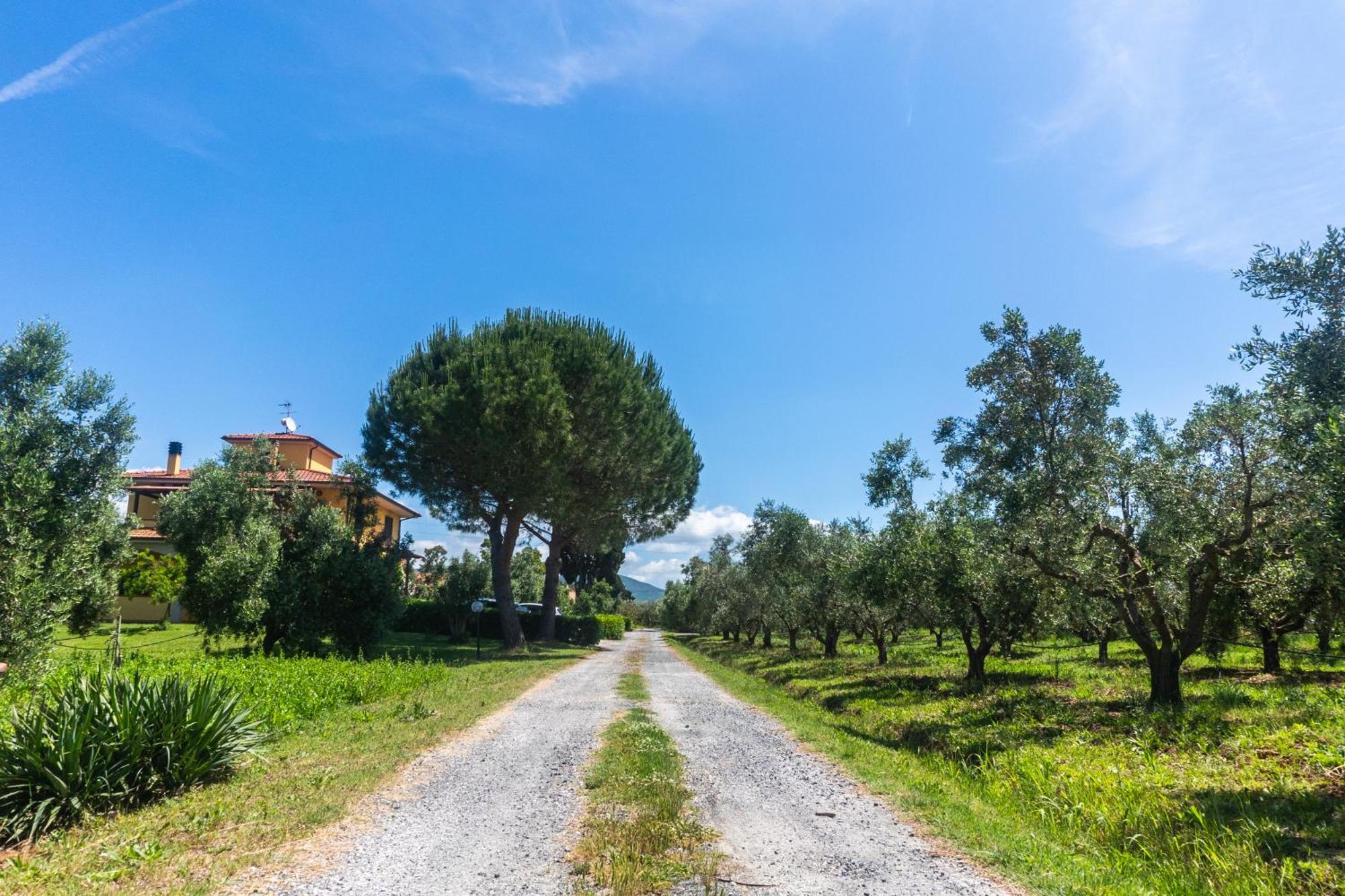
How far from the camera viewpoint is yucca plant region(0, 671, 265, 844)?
666 cm

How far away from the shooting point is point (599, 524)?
37.3m

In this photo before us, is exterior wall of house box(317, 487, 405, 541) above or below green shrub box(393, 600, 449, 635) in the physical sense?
above

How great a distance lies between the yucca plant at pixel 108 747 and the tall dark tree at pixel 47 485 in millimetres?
3159

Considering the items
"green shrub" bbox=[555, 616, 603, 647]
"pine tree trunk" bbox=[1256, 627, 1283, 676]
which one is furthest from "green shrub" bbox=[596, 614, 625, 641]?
"pine tree trunk" bbox=[1256, 627, 1283, 676]

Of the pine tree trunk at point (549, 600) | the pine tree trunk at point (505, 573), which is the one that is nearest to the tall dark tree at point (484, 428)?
the pine tree trunk at point (505, 573)

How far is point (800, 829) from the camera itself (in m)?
6.94

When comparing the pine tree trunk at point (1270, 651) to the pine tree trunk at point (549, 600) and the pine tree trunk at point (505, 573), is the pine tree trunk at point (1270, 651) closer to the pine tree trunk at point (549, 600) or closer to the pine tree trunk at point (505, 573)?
the pine tree trunk at point (505, 573)

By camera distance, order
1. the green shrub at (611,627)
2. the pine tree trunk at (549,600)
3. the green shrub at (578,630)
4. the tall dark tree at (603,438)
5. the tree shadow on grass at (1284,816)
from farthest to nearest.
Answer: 1. the green shrub at (611,627)
2. the green shrub at (578,630)
3. the pine tree trunk at (549,600)
4. the tall dark tree at (603,438)
5. the tree shadow on grass at (1284,816)

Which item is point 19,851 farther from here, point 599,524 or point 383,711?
point 599,524

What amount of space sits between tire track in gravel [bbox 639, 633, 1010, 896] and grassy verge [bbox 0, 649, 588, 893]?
13.5ft

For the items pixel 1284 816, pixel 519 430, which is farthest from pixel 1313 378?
pixel 519 430

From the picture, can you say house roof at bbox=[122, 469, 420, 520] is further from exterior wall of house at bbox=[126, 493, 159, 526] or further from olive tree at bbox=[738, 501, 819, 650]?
olive tree at bbox=[738, 501, 819, 650]

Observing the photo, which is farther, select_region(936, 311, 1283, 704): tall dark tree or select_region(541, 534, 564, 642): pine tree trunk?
select_region(541, 534, 564, 642): pine tree trunk

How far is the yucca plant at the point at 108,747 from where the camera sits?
21.9 ft
